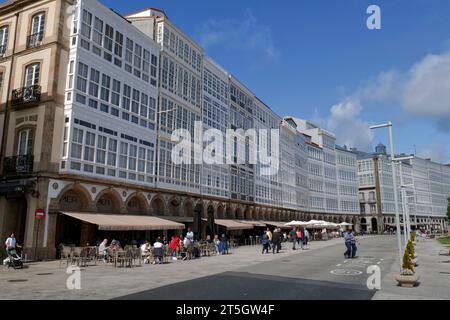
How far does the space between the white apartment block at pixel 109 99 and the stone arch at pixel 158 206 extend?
80.5 inches

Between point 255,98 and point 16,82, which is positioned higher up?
point 255,98

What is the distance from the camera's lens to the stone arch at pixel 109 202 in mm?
25578

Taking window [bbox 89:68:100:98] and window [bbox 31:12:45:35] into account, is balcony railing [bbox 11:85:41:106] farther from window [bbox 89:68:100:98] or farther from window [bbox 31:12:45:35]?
window [bbox 31:12:45:35]

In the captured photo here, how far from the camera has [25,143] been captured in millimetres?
23625

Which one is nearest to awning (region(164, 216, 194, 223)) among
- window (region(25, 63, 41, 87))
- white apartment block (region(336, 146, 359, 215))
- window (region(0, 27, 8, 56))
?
window (region(25, 63, 41, 87))

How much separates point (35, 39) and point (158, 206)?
569 inches

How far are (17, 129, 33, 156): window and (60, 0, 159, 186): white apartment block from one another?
7.16 ft

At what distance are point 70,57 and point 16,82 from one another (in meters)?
4.16

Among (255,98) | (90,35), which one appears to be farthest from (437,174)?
(90,35)

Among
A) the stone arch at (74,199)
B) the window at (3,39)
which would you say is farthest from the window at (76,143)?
the window at (3,39)

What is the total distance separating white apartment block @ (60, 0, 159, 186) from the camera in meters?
23.6

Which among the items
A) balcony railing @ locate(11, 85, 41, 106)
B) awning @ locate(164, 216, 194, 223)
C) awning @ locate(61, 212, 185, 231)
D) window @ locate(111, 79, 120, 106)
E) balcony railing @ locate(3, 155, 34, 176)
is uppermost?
window @ locate(111, 79, 120, 106)

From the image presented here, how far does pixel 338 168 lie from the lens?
3356 inches

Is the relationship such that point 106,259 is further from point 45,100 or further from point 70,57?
point 70,57
